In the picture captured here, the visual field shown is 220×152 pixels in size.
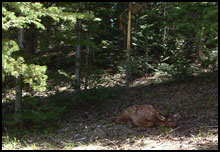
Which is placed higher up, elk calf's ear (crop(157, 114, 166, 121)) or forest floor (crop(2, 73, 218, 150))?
elk calf's ear (crop(157, 114, 166, 121))

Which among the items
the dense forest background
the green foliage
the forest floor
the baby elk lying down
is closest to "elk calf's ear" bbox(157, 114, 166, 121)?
the baby elk lying down

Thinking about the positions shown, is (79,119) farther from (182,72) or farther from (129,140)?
(182,72)

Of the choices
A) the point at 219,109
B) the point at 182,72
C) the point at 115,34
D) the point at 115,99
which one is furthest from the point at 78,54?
the point at 115,34

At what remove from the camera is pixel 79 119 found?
31.4ft

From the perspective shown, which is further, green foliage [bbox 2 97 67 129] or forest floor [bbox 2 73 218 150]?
green foliage [bbox 2 97 67 129]

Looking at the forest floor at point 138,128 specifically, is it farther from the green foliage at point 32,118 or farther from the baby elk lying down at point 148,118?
the green foliage at point 32,118

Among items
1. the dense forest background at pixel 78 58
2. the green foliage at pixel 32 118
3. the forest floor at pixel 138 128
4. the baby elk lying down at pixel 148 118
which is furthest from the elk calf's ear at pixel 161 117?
the green foliage at pixel 32 118

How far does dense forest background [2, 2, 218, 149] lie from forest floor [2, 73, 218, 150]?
0.48ft

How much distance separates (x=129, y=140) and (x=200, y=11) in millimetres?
4627

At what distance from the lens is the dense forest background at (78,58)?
6.20 meters

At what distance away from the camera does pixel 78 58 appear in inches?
413

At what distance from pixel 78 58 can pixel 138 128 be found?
→ 181 inches

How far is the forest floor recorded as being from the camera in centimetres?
596

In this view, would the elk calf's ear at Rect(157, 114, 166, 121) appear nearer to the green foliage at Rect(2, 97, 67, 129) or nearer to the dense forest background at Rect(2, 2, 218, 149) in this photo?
the dense forest background at Rect(2, 2, 218, 149)
